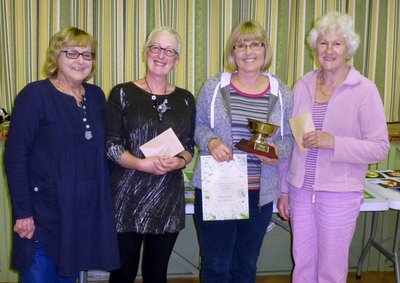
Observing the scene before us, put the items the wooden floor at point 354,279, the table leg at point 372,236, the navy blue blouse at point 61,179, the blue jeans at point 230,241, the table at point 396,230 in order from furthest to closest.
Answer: the wooden floor at point 354,279 < the table leg at point 372,236 < the table at point 396,230 < the blue jeans at point 230,241 < the navy blue blouse at point 61,179

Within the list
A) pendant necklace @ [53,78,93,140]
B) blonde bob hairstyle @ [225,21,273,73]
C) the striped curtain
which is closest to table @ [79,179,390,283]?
pendant necklace @ [53,78,93,140]

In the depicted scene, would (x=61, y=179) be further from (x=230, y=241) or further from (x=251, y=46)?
(x=251, y=46)

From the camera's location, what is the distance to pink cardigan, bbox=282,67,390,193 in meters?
1.85

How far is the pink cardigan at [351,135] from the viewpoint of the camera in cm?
185

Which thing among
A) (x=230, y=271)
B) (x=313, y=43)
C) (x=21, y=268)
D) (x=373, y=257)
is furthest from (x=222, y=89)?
(x=373, y=257)

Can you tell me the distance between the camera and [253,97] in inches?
76.1

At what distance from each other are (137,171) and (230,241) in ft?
1.80

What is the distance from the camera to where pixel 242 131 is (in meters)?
1.92

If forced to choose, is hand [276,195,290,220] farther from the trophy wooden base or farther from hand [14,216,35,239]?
hand [14,216,35,239]

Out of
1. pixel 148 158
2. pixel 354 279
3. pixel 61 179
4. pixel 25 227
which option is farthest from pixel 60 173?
pixel 354 279

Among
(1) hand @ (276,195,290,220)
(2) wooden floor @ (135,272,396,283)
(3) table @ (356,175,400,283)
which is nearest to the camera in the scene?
(1) hand @ (276,195,290,220)

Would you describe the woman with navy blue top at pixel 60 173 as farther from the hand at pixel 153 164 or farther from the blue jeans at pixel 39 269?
the hand at pixel 153 164

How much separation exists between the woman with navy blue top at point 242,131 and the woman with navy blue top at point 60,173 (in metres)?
0.46

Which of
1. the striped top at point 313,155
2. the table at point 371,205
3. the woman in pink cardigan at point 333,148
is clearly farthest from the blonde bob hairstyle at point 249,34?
the table at point 371,205
